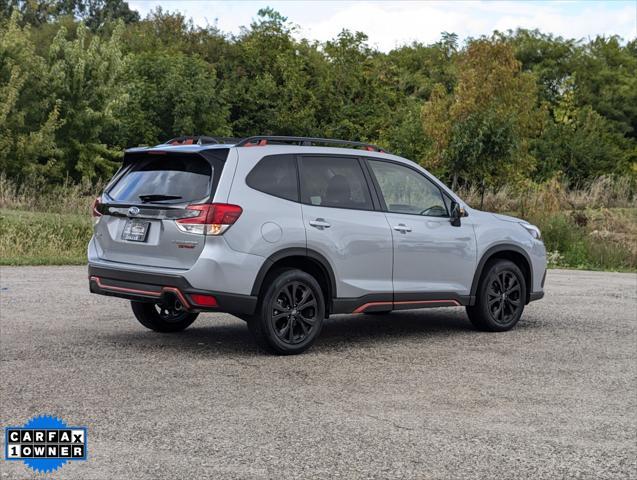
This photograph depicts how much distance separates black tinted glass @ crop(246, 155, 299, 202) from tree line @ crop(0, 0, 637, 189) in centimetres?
2214

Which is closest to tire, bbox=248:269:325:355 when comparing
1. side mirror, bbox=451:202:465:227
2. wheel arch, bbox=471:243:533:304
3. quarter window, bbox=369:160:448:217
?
quarter window, bbox=369:160:448:217

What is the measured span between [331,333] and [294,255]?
6.64ft

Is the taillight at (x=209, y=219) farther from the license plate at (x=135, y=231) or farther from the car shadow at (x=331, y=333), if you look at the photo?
the car shadow at (x=331, y=333)

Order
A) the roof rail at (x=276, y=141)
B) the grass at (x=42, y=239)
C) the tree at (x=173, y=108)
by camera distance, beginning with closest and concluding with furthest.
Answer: the roof rail at (x=276, y=141), the grass at (x=42, y=239), the tree at (x=173, y=108)

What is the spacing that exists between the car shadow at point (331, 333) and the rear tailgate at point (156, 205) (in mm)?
1046

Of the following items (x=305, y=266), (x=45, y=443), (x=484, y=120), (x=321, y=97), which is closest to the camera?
(x=45, y=443)

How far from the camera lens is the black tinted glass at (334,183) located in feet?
30.9

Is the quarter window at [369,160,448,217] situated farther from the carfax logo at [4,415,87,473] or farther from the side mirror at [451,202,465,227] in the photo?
the carfax logo at [4,415,87,473]

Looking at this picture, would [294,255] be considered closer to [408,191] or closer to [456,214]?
[408,191]

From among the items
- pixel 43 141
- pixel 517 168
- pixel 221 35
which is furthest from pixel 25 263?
pixel 221 35

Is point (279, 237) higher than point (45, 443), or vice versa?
point (279, 237)

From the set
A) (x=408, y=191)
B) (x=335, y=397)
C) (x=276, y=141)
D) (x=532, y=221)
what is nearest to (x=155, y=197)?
(x=276, y=141)

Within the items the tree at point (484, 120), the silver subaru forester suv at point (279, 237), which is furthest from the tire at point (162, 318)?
A: the tree at point (484, 120)

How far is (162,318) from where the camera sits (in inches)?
411
